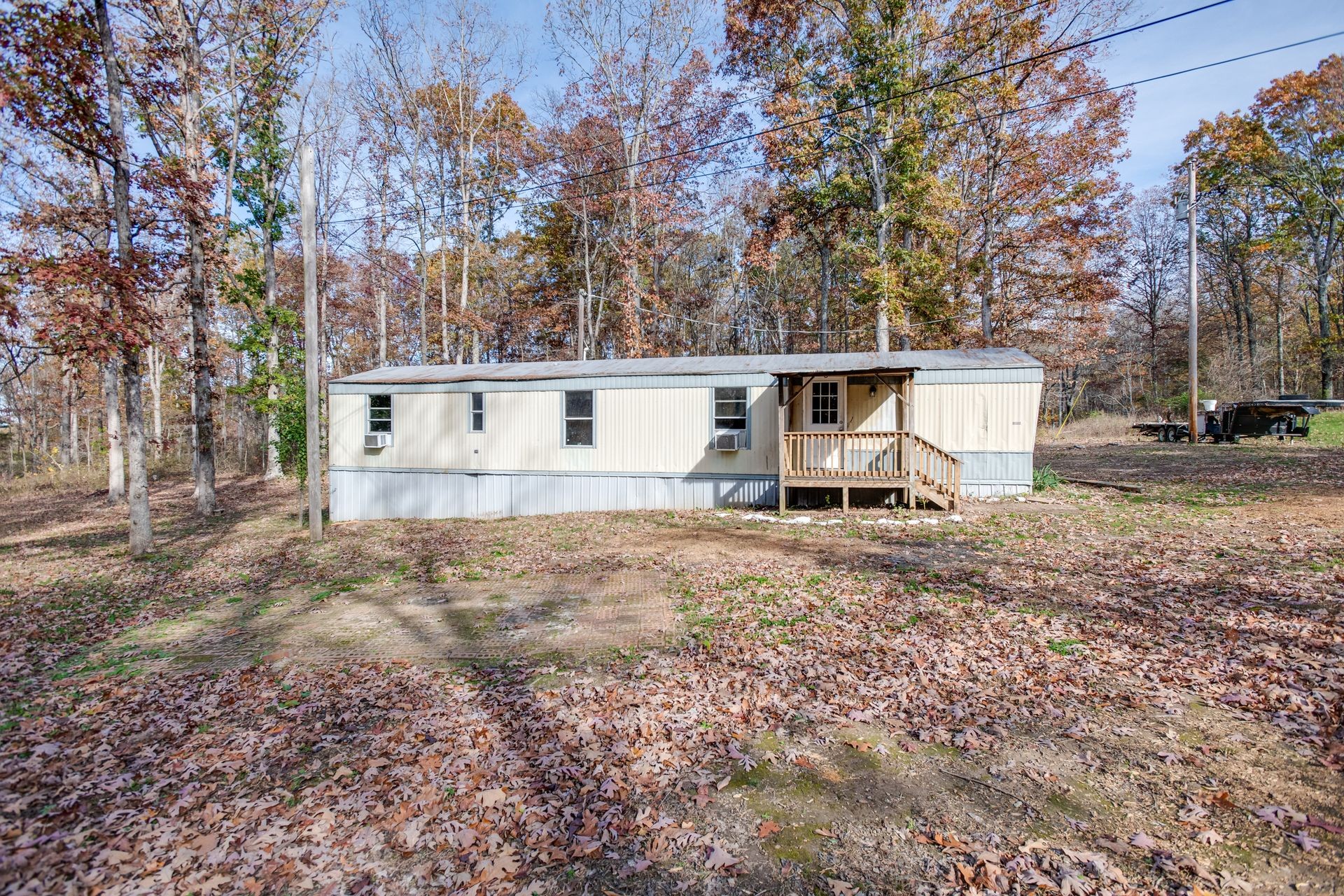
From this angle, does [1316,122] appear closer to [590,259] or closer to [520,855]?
[590,259]

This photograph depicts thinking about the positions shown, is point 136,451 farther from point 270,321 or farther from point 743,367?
point 743,367

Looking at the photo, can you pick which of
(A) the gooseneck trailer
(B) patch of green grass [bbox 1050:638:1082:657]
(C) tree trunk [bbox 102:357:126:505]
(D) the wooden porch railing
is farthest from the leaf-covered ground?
(A) the gooseneck trailer

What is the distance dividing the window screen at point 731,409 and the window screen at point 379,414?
8.62 meters

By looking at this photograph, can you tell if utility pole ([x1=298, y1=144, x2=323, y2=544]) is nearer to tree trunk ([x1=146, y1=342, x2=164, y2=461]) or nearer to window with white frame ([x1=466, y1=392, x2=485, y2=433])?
window with white frame ([x1=466, y1=392, x2=485, y2=433])

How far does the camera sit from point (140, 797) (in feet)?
10.6

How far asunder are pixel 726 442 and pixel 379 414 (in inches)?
363

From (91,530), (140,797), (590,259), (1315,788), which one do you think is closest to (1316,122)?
(590,259)

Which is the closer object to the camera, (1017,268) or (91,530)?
(91,530)

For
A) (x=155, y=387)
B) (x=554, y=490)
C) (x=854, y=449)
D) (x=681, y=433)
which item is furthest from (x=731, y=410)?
(x=155, y=387)

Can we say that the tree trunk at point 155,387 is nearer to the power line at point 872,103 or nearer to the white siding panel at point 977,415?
the power line at point 872,103

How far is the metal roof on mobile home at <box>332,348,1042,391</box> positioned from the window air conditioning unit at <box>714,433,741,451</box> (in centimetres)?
139

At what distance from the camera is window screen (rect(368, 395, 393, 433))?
1511 centimetres

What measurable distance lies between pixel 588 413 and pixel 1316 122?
3261cm

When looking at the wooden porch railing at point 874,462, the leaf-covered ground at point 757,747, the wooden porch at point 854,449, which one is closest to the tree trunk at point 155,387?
the leaf-covered ground at point 757,747
